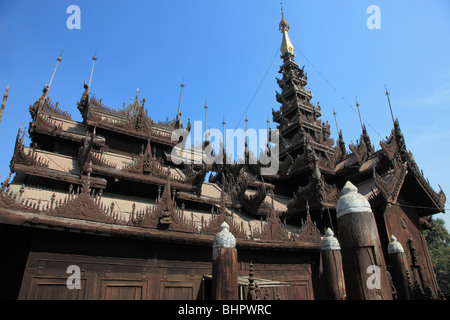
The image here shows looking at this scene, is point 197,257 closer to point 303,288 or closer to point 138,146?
point 303,288

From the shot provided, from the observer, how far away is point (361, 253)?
356 cm

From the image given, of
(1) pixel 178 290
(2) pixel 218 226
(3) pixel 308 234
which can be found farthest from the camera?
(3) pixel 308 234

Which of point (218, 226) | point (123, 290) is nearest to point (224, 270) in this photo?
point (123, 290)

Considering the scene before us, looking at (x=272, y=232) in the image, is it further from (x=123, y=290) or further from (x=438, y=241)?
(x=438, y=241)

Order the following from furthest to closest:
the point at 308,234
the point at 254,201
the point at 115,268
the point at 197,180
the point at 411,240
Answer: the point at 254,201, the point at 411,240, the point at 197,180, the point at 308,234, the point at 115,268

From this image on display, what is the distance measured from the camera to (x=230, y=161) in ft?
61.9

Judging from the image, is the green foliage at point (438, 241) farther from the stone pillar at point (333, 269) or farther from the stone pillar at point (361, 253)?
the stone pillar at point (361, 253)

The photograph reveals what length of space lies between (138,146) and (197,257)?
28.1ft

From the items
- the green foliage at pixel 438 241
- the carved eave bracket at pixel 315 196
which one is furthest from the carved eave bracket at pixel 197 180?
the green foliage at pixel 438 241

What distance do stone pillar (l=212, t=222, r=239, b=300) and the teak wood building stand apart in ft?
3.26

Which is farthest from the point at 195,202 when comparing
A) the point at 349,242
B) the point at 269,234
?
the point at 349,242

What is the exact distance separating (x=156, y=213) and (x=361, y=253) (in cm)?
657

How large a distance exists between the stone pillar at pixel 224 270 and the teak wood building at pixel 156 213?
39.1 inches
